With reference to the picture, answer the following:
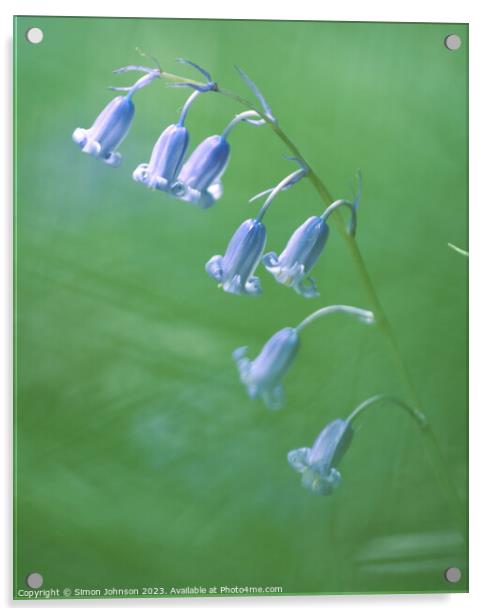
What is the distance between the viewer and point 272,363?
164 centimetres

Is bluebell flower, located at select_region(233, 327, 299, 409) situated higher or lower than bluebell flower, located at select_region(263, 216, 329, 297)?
lower

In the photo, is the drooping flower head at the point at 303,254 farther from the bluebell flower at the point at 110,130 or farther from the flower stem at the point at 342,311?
the bluebell flower at the point at 110,130

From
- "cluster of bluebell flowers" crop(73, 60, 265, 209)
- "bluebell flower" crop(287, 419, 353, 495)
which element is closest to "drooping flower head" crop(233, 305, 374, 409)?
"bluebell flower" crop(287, 419, 353, 495)

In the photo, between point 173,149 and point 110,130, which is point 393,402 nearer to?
point 173,149

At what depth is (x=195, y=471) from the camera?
168cm

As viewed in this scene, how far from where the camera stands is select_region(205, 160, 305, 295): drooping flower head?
1.57 meters

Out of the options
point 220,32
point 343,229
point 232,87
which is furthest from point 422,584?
point 220,32

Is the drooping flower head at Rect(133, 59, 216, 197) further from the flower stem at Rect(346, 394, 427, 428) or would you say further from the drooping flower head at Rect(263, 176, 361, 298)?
the flower stem at Rect(346, 394, 427, 428)

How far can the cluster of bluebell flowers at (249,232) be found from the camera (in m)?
1.55

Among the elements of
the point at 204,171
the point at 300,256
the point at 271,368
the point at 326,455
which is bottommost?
the point at 326,455

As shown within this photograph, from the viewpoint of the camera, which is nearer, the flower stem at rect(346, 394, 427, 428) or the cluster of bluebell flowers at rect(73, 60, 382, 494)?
the cluster of bluebell flowers at rect(73, 60, 382, 494)

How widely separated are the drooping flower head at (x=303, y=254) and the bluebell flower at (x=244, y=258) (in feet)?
0.09

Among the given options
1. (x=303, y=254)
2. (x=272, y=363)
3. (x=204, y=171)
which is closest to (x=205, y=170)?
(x=204, y=171)

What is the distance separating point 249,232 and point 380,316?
1.07 feet
